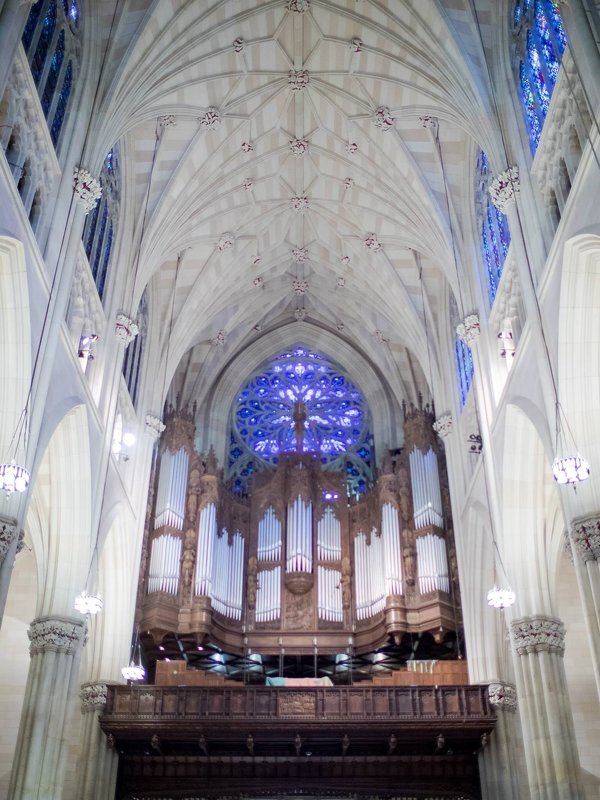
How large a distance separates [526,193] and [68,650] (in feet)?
40.2

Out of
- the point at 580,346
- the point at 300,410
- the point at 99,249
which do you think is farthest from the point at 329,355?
the point at 580,346

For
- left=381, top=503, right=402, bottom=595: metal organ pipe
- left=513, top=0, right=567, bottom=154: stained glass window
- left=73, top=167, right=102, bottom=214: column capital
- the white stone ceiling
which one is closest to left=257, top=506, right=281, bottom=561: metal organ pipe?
left=381, top=503, right=402, bottom=595: metal organ pipe

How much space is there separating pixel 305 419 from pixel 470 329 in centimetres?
965

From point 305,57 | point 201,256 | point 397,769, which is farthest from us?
point 201,256

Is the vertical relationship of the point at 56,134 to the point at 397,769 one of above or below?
above

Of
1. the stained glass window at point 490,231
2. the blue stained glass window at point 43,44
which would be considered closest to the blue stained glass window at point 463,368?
the stained glass window at point 490,231

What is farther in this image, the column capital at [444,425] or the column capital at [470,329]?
the column capital at [444,425]

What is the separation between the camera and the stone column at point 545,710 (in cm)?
1455

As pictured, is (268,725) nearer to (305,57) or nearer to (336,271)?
(336,271)

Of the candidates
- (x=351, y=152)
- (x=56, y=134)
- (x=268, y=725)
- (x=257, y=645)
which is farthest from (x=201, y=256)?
(x=268, y=725)

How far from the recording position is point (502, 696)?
18.8 metres

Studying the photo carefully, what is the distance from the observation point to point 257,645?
2278 cm

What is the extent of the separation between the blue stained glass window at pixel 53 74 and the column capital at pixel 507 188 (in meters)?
8.73

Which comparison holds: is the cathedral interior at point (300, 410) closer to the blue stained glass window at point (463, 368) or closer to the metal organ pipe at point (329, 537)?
the metal organ pipe at point (329, 537)
